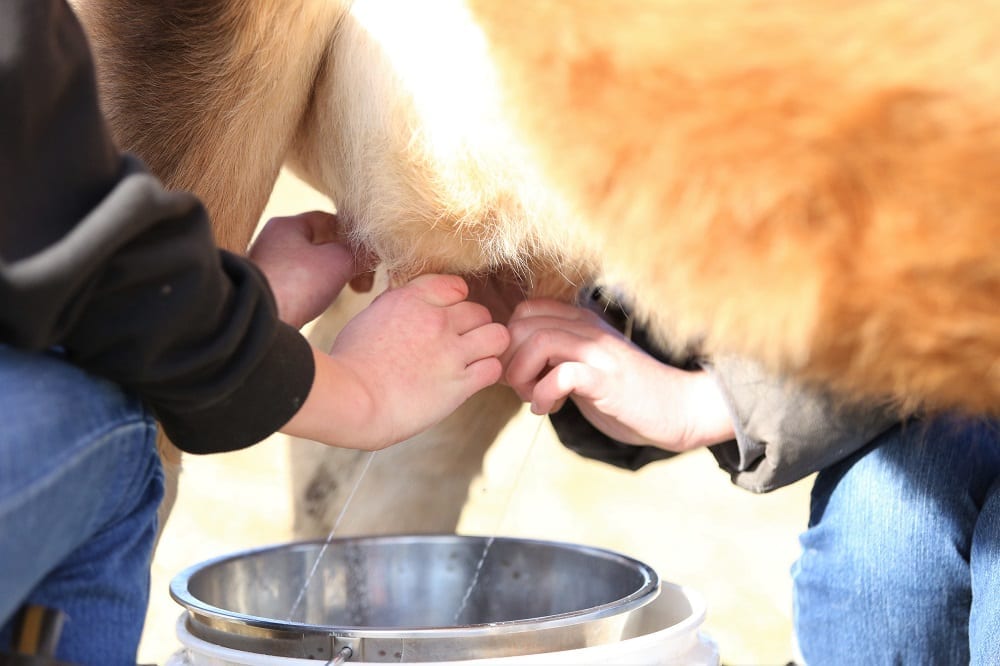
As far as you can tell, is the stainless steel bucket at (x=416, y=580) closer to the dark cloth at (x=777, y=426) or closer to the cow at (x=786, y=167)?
the dark cloth at (x=777, y=426)

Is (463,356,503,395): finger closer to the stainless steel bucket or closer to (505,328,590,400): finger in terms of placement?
(505,328,590,400): finger

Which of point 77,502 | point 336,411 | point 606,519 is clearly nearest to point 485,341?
point 336,411

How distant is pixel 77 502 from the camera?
19.6 inches

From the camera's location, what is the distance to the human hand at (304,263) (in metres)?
0.75

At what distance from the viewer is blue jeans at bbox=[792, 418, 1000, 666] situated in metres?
0.73

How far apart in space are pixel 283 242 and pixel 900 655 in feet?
1.63

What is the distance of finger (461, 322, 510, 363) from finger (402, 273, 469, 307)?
0.02 meters

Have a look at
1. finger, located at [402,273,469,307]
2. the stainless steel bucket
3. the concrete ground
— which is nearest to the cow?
finger, located at [402,273,469,307]

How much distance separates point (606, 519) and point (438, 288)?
3.21 ft

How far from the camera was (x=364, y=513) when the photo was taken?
103 centimetres

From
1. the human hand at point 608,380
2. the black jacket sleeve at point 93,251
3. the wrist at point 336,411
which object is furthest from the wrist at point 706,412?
the black jacket sleeve at point 93,251

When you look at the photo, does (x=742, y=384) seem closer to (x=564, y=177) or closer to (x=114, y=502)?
(x=564, y=177)

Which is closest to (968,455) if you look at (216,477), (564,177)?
(564,177)

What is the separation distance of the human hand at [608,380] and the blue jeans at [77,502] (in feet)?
0.83
